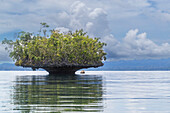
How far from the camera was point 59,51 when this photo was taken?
80.1m

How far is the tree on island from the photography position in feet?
265

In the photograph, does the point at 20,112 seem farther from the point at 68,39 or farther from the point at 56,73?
the point at 56,73

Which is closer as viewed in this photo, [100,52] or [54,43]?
[54,43]

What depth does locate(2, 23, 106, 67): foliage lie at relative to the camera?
3174 inches

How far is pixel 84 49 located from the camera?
81.9m

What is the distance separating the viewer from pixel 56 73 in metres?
92.2

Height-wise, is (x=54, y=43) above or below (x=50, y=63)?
above

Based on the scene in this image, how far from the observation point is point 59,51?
263ft

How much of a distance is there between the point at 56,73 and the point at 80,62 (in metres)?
13.4

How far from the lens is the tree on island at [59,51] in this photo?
80.7m

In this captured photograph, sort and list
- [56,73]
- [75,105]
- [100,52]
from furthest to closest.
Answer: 1. [56,73]
2. [100,52]
3. [75,105]

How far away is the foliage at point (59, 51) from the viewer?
80.6m

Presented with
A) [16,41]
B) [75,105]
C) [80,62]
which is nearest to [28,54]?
[16,41]

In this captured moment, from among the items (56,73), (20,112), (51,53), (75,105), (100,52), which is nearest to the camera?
(20,112)
